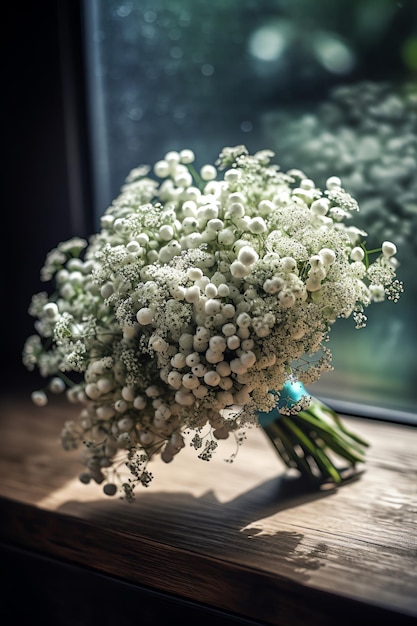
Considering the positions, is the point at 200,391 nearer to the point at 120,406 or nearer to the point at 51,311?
the point at 120,406

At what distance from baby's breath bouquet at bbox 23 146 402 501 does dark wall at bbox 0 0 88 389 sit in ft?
1.67

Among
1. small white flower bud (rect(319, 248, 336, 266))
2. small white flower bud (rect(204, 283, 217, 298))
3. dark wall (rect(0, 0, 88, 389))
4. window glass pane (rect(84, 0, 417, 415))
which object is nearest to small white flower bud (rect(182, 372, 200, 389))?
small white flower bud (rect(204, 283, 217, 298))

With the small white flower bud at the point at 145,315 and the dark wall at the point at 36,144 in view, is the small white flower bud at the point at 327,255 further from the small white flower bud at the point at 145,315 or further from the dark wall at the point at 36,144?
the dark wall at the point at 36,144

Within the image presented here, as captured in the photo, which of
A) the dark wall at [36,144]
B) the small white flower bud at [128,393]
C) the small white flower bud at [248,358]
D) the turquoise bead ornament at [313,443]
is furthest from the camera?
the dark wall at [36,144]

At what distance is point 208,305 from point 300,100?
59cm

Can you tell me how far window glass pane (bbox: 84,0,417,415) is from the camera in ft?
3.83

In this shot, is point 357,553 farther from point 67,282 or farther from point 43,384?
point 43,384

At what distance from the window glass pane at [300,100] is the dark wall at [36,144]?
0.05 m

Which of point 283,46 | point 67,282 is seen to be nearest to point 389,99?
point 283,46

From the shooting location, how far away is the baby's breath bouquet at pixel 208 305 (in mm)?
835

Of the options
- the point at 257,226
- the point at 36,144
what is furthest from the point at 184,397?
the point at 36,144

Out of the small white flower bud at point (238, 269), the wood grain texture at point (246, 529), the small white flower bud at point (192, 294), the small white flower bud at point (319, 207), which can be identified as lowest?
the wood grain texture at point (246, 529)

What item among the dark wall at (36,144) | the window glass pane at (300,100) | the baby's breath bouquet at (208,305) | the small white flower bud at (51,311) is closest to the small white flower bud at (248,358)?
the baby's breath bouquet at (208,305)

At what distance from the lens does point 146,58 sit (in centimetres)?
138
